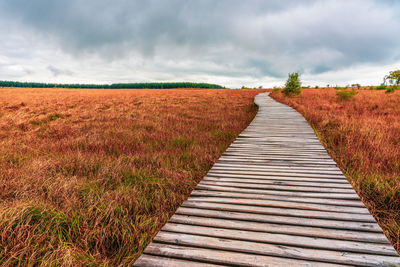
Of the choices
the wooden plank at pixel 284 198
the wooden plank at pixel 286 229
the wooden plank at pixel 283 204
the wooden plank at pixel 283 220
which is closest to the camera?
the wooden plank at pixel 286 229

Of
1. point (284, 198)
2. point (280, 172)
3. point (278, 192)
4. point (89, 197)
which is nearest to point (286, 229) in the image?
point (284, 198)

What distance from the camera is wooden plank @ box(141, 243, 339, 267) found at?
4.91ft

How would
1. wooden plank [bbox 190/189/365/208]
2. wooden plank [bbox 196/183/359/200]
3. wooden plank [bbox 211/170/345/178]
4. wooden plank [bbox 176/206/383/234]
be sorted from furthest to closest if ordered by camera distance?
1. wooden plank [bbox 211/170/345/178]
2. wooden plank [bbox 196/183/359/200]
3. wooden plank [bbox 190/189/365/208]
4. wooden plank [bbox 176/206/383/234]

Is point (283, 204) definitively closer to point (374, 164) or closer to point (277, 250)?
point (277, 250)

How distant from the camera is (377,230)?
71.3 inches

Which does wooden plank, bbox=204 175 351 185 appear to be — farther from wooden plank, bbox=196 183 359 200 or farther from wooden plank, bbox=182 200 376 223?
wooden plank, bbox=182 200 376 223

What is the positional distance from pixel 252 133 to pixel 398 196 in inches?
135

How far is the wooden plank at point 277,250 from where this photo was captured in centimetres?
151

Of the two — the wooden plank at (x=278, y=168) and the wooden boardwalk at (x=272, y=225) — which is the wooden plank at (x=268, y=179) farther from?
the wooden plank at (x=278, y=168)

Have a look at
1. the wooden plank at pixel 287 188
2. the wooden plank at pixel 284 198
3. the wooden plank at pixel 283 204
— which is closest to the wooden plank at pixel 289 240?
the wooden plank at pixel 283 204

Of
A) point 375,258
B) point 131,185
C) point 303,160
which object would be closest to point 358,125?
point 303,160

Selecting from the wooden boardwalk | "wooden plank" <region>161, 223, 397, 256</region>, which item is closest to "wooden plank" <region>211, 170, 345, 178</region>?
the wooden boardwalk

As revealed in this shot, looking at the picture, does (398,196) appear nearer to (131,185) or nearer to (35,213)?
(131,185)

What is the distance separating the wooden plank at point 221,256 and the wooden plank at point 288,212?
0.61 m
